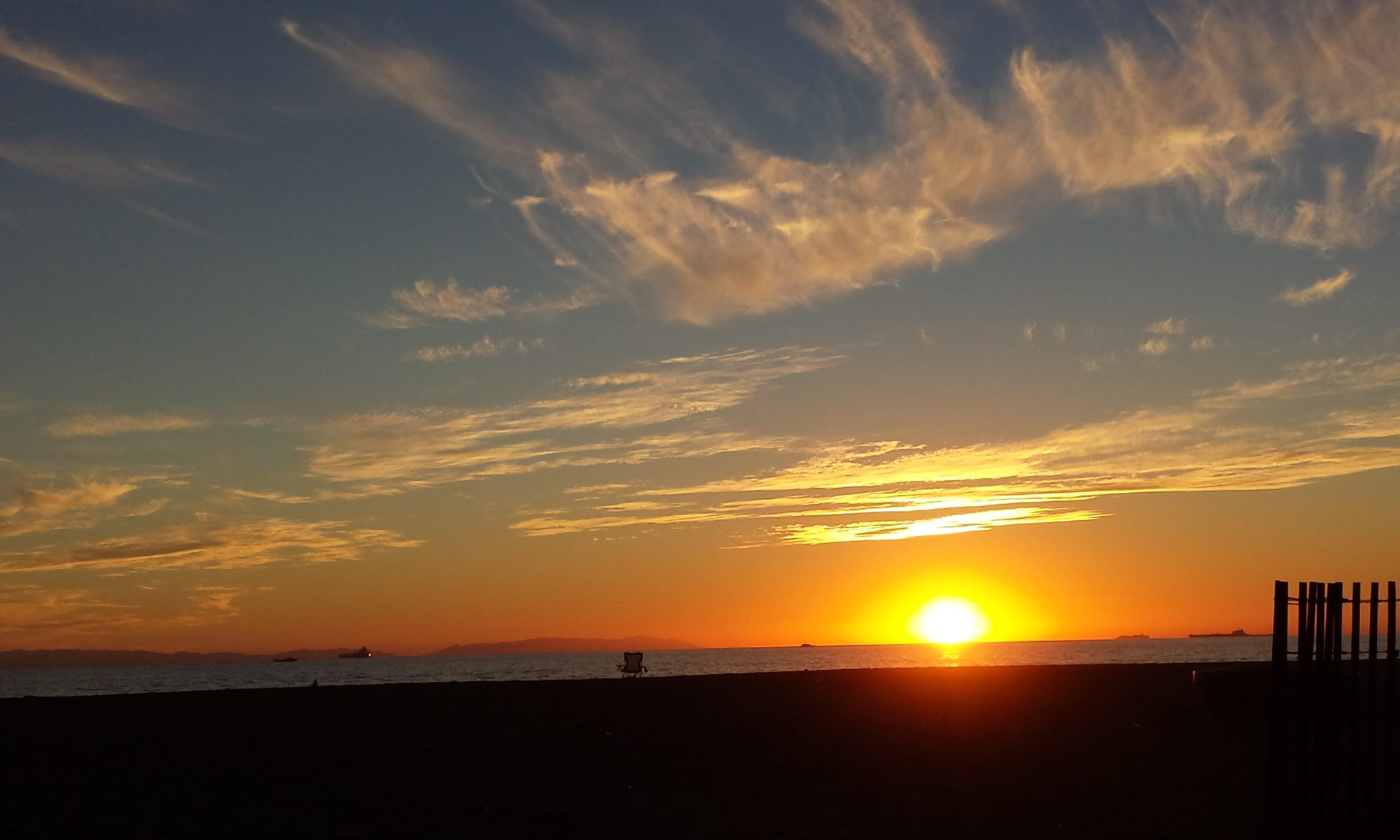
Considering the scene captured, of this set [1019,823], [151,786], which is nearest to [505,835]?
[151,786]

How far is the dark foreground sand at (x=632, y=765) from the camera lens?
16.5 metres

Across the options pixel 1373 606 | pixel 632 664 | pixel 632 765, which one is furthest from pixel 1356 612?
pixel 632 664

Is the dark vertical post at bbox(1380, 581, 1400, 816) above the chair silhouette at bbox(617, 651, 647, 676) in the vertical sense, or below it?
above

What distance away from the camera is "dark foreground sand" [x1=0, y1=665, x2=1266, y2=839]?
1653 cm

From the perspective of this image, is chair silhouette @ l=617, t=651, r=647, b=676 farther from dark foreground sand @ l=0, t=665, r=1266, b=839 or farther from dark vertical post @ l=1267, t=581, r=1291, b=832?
dark vertical post @ l=1267, t=581, r=1291, b=832

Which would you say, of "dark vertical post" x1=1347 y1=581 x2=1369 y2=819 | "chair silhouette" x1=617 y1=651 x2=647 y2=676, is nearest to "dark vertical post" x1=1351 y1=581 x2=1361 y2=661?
"dark vertical post" x1=1347 y1=581 x2=1369 y2=819

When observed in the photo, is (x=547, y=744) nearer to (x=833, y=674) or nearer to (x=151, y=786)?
(x=151, y=786)

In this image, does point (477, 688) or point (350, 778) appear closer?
point (350, 778)

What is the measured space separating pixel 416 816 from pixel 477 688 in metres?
14.4

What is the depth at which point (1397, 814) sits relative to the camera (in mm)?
15680

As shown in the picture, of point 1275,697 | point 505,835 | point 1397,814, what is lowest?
point 505,835

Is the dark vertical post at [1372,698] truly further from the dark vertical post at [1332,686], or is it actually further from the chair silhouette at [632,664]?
the chair silhouette at [632,664]

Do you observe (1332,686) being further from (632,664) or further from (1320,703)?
(632,664)

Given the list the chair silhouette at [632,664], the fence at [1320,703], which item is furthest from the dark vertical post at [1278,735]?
the chair silhouette at [632,664]
